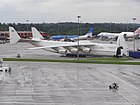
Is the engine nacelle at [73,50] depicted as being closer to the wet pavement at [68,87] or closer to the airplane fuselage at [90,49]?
the airplane fuselage at [90,49]

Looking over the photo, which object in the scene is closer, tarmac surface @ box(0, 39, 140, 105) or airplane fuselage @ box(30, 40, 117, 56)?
tarmac surface @ box(0, 39, 140, 105)

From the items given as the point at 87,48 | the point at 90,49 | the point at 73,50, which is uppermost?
the point at 87,48

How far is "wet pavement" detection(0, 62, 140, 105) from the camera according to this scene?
90.3 ft

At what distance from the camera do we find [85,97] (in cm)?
2892

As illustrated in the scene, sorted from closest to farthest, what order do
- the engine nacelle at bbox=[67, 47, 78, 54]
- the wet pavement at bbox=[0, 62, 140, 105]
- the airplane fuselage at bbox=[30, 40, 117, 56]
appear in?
the wet pavement at bbox=[0, 62, 140, 105], the airplane fuselage at bbox=[30, 40, 117, 56], the engine nacelle at bbox=[67, 47, 78, 54]

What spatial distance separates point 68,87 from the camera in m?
33.7

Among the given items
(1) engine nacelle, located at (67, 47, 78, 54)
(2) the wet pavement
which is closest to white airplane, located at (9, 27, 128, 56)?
(1) engine nacelle, located at (67, 47, 78, 54)

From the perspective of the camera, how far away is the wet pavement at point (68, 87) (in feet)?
90.3

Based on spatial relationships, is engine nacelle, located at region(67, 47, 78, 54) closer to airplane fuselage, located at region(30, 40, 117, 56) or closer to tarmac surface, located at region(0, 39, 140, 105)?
airplane fuselage, located at region(30, 40, 117, 56)

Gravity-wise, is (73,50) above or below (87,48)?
below

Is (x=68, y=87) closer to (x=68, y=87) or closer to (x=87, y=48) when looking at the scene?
(x=68, y=87)

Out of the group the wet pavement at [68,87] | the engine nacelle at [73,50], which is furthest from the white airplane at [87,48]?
the wet pavement at [68,87]

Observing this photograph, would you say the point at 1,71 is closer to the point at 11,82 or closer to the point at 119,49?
the point at 11,82

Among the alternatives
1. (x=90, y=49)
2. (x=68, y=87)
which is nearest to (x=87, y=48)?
(x=90, y=49)
